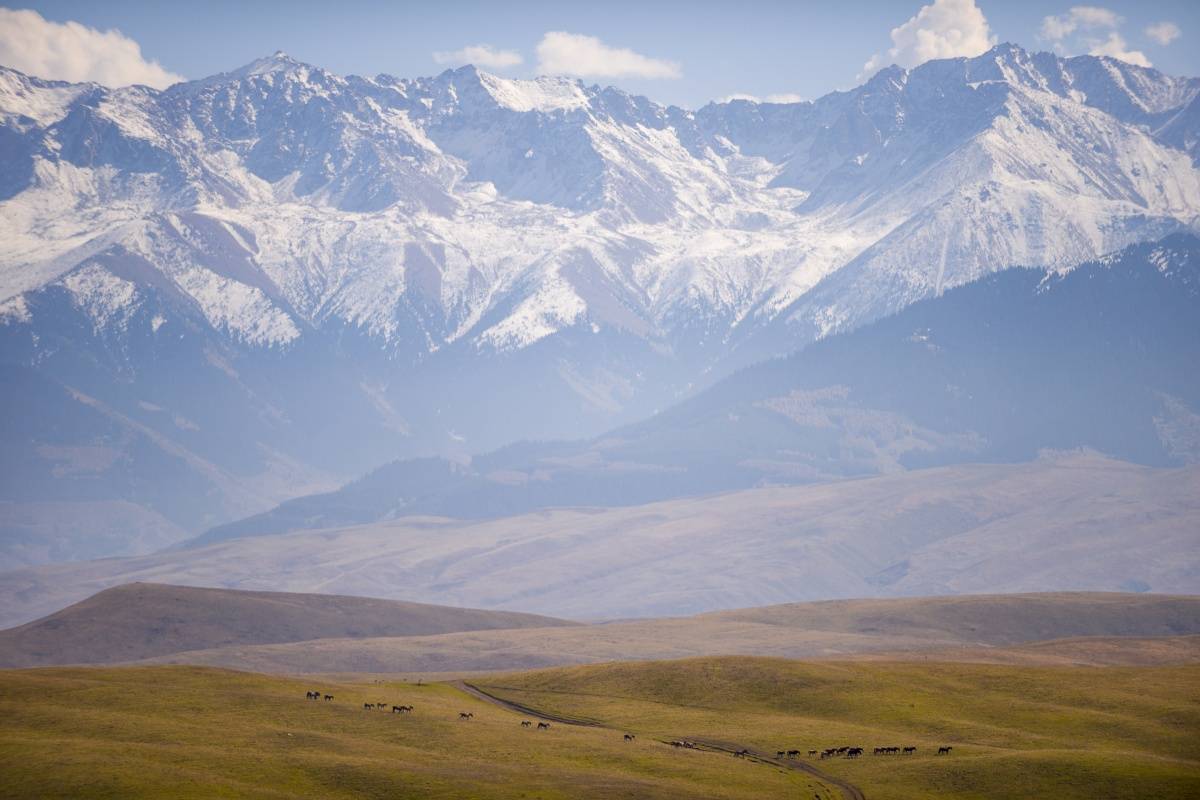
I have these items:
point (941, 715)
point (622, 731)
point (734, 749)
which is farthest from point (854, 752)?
point (622, 731)

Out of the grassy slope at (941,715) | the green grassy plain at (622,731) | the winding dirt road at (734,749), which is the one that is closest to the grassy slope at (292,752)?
the green grassy plain at (622,731)

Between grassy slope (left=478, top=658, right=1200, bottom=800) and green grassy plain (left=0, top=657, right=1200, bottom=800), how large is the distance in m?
0.31

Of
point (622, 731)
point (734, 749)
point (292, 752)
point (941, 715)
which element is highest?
point (941, 715)

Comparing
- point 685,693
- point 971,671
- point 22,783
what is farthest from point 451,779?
point 971,671

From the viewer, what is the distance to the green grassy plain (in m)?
127

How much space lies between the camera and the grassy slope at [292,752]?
12381cm

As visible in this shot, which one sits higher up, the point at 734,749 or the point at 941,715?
the point at 941,715

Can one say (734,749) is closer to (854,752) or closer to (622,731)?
(854,752)

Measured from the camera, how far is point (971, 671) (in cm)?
18638

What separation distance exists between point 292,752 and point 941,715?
2654 inches

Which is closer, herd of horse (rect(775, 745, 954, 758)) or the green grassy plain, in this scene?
the green grassy plain

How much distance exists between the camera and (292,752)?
136m

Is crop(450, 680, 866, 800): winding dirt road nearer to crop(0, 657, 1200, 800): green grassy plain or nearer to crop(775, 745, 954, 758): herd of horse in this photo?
crop(0, 657, 1200, 800): green grassy plain

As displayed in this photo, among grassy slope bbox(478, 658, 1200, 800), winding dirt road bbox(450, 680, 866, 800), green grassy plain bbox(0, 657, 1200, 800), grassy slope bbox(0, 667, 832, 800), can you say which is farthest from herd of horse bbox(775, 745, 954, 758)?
grassy slope bbox(0, 667, 832, 800)
